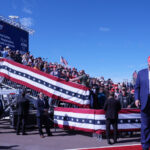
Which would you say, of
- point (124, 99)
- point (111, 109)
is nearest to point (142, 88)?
point (111, 109)

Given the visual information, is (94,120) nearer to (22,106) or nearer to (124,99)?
(124,99)

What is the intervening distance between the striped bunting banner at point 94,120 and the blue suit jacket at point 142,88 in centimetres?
452

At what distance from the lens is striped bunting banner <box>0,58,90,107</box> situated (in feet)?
38.0

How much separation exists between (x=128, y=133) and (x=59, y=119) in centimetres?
314

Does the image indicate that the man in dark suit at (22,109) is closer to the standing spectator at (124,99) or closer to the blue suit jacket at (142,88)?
the standing spectator at (124,99)

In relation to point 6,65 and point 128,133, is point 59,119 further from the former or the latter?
point 6,65

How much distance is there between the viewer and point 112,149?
7211 mm

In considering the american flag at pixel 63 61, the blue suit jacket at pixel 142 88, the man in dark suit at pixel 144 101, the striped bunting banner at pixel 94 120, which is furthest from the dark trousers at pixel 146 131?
the american flag at pixel 63 61

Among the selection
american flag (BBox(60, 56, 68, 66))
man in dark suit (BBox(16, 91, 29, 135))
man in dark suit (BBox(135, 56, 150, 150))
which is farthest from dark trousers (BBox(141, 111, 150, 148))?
american flag (BBox(60, 56, 68, 66))

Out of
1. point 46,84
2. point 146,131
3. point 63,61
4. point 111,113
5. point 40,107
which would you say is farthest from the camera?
point 63,61

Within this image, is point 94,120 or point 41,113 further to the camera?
point 41,113

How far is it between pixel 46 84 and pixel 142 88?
764cm

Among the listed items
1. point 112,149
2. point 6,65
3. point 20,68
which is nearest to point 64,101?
point 20,68

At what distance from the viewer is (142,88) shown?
5168 mm
